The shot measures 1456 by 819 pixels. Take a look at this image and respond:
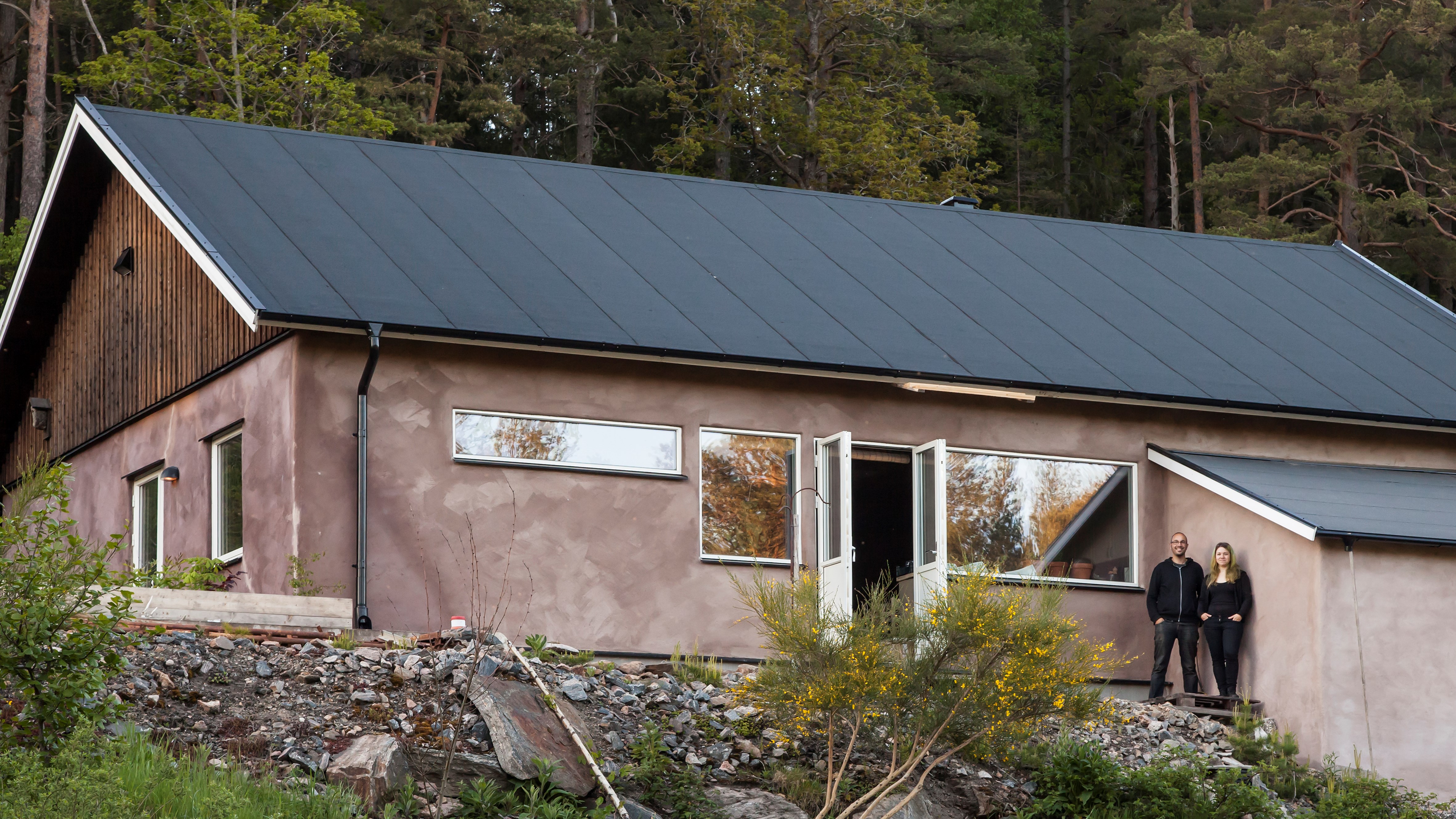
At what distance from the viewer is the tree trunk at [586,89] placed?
35.2 m

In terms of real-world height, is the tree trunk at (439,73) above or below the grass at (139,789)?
above

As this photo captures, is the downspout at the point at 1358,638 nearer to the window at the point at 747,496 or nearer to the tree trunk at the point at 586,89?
the window at the point at 747,496

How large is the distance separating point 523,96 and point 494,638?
2909cm

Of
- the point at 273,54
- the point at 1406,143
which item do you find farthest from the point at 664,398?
the point at 1406,143

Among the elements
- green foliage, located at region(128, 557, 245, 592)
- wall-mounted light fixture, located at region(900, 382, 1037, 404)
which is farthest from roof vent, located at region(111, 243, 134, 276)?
wall-mounted light fixture, located at region(900, 382, 1037, 404)

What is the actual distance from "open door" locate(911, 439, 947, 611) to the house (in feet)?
0.11

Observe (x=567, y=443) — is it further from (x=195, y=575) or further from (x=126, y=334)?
(x=126, y=334)

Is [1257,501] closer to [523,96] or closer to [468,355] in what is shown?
[468,355]

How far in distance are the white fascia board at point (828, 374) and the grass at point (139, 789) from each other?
16.5 ft

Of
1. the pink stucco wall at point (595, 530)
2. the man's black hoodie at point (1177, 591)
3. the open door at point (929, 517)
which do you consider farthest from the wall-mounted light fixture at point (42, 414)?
the man's black hoodie at point (1177, 591)

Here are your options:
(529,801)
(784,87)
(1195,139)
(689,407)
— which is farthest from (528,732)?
(1195,139)

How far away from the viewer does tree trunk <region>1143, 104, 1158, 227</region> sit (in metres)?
42.8

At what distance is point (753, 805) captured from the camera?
10273mm

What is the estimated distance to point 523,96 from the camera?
39.0 m
